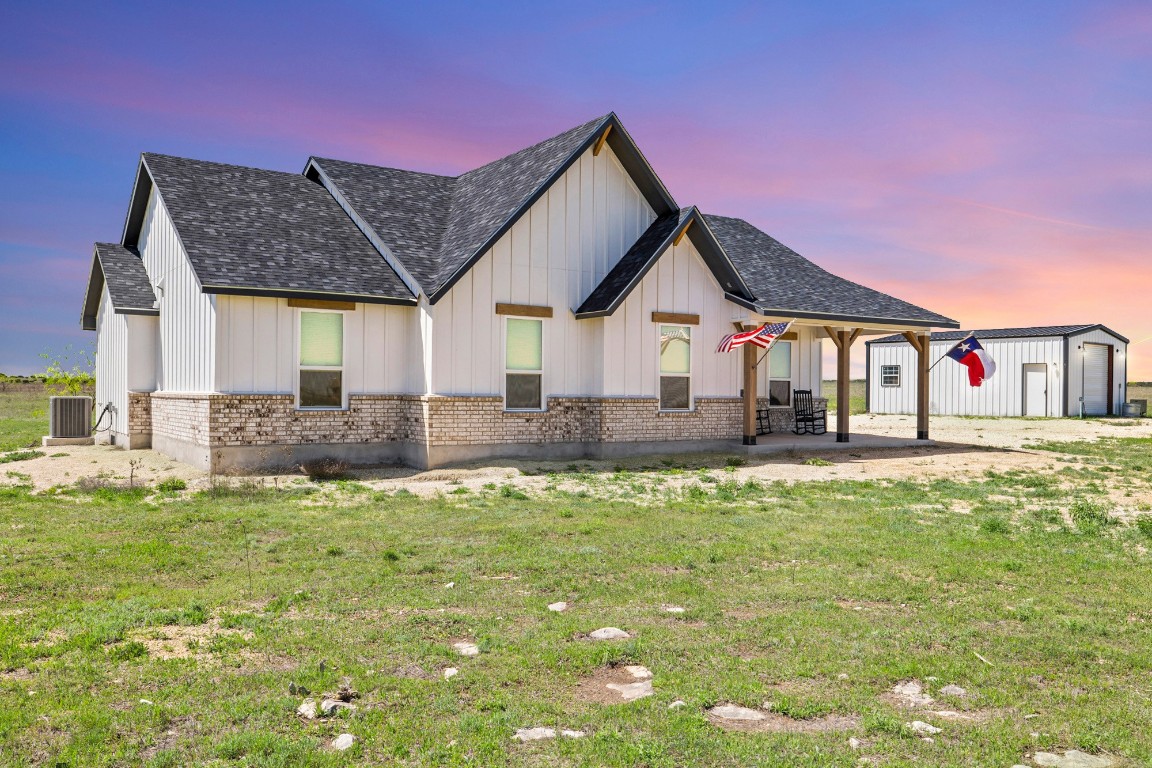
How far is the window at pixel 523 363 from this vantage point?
19016mm

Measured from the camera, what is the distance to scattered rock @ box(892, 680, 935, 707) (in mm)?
5180

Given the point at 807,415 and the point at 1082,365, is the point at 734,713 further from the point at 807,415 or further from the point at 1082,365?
the point at 1082,365

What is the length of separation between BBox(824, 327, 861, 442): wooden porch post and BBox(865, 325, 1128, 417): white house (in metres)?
16.9

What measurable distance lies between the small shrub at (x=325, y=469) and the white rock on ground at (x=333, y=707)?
38.1 feet

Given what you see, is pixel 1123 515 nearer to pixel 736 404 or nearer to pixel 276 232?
pixel 736 404

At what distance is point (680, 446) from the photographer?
813 inches

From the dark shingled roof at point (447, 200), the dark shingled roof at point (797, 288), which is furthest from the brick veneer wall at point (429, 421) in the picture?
the dark shingled roof at point (797, 288)

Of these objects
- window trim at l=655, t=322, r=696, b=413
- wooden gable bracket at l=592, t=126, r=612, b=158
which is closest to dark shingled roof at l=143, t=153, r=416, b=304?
wooden gable bracket at l=592, t=126, r=612, b=158

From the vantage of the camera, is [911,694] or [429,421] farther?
[429,421]

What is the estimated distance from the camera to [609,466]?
59.6ft

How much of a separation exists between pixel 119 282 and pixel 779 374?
17.4 meters

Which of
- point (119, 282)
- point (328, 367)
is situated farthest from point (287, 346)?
point (119, 282)

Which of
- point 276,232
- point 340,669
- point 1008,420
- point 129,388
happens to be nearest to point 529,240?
point 276,232

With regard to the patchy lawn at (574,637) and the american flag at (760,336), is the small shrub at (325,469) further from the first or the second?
the american flag at (760,336)
